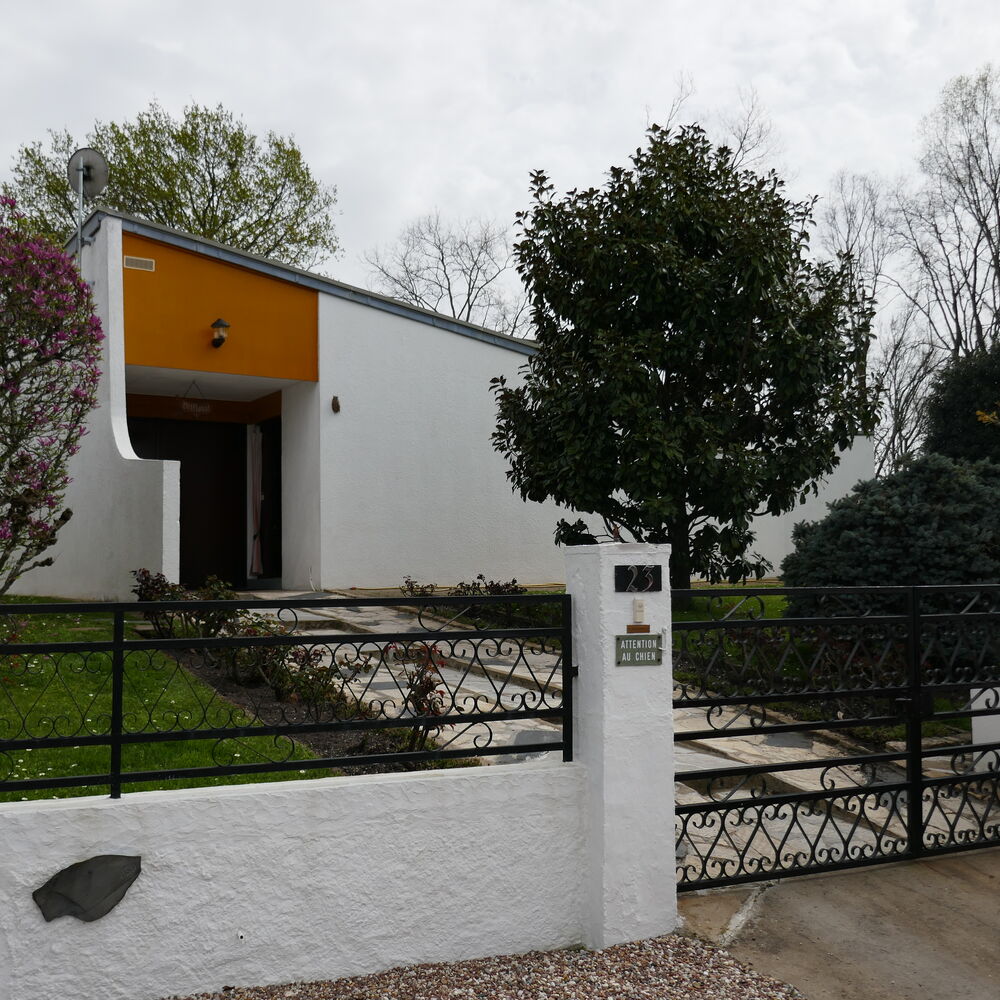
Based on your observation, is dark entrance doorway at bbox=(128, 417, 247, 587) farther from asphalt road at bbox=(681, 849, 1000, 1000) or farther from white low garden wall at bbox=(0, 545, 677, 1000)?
asphalt road at bbox=(681, 849, 1000, 1000)

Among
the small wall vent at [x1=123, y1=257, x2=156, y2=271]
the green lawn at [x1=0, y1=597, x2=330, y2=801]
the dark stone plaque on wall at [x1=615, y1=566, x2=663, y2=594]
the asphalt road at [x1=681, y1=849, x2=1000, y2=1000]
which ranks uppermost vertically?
the small wall vent at [x1=123, y1=257, x2=156, y2=271]

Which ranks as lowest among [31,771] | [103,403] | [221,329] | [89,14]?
[31,771]

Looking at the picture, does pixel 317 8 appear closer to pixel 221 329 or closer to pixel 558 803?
pixel 221 329

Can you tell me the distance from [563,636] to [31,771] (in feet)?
Answer: 9.36

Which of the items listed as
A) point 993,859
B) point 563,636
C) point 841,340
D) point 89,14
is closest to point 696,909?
point 563,636

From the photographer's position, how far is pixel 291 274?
11969mm

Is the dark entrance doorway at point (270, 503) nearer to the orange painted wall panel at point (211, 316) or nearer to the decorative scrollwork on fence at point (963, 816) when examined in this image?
the orange painted wall panel at point (211, 316)

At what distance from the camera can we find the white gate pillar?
3.41 meters

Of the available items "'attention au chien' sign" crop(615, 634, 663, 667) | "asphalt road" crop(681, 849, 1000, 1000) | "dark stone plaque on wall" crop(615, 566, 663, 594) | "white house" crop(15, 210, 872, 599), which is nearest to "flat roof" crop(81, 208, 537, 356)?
"white house" crop(15, 210, 872, 599)

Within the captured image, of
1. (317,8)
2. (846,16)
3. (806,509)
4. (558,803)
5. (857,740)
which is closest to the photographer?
(558,803)

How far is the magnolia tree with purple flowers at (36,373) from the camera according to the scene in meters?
7.49

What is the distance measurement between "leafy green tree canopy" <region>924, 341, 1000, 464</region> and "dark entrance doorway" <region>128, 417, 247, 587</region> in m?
11.8

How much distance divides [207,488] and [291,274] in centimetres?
402

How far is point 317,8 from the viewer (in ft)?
26.7
